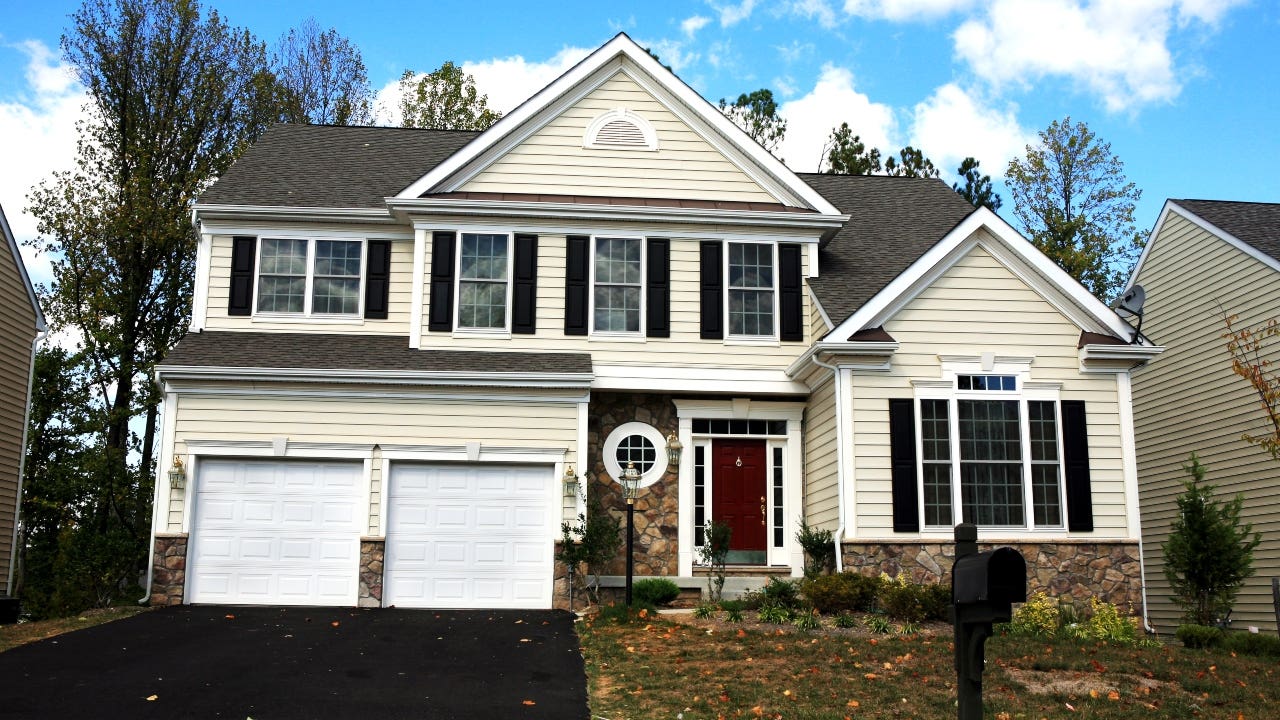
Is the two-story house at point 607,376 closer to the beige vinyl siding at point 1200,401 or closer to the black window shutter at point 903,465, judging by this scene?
the black window shutter at point 903,465

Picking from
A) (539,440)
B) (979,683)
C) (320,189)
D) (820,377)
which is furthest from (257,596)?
(979,683)

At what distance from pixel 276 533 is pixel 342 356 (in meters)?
2.60

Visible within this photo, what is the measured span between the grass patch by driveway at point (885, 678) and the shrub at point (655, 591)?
2.58m

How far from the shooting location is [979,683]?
211 inches

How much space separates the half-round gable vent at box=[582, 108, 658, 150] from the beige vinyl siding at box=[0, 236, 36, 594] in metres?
9.61

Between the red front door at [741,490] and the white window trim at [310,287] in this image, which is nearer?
the red front door at [741,490]

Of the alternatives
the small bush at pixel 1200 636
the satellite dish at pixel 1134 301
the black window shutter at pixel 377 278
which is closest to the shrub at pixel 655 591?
the black window shutter at pixel 377 278

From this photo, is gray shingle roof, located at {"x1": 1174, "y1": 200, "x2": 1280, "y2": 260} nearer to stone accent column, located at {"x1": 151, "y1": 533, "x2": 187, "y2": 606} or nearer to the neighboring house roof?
stone accent column, located at {"x1": 151, "y1": 533, "x2": 187, "y2": 606}

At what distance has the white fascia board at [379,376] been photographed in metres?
15.2

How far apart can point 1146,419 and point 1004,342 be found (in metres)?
6.69

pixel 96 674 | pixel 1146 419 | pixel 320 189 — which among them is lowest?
pixel 96 674

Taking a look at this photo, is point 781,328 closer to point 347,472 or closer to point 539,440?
point 539,440

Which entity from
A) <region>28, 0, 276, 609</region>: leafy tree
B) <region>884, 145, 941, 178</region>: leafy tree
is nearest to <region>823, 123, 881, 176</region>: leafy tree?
<region>884, 145, 941, 178</region>: leafy tree

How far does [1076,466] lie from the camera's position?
15.1m
